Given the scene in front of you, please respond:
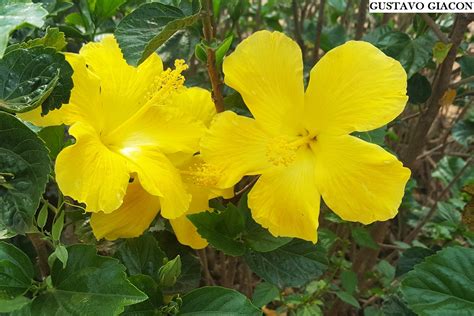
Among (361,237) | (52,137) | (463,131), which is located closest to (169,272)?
(52,137)

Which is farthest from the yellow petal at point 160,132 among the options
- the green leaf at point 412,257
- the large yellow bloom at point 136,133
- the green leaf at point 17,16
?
the green leaf at point 412,257

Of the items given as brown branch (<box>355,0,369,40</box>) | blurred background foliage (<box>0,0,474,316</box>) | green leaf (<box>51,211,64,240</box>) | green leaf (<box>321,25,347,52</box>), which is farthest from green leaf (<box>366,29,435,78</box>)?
green leaf (<box>51,211,64,240</box>)

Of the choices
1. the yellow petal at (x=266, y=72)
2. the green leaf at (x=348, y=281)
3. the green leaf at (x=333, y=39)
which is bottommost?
the green leaf at (x=348, y=281)

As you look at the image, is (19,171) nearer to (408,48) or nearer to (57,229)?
(57,229)

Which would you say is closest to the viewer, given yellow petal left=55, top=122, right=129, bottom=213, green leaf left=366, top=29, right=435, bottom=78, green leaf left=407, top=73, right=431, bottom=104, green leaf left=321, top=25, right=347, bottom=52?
yellow petal left=55, top=122, right=129, bottom=213

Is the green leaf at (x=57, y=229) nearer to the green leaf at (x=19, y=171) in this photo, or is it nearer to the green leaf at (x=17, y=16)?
the green leaf at (x=19, y=171)

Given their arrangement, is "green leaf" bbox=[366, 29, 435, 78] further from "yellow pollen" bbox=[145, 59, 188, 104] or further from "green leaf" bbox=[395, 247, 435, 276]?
"yellow pollen" bbox=[145, 59, 188, 104]
